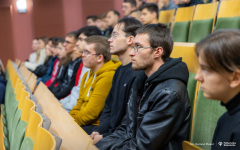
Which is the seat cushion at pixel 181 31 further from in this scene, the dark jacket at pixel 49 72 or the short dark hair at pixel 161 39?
the dark jacket at pixel 49 72

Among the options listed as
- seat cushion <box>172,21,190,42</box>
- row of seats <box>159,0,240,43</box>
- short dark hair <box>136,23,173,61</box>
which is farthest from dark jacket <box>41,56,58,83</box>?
short dark hair <box>136,23,173,61</box>

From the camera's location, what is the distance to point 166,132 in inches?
35.3

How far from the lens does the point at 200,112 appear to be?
1.07 metres

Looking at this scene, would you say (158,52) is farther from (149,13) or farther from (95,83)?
(149,13)

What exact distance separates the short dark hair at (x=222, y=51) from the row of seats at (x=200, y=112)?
322 mm

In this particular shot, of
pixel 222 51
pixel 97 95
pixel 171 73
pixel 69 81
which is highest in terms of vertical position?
pixel 222 51

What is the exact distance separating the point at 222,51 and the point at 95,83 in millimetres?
1043

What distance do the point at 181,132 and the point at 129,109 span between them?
9.2 inches

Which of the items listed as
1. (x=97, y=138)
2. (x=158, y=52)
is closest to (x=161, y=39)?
(x=158, y=52)

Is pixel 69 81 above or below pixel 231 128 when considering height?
below

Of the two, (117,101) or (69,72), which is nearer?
(117,101)

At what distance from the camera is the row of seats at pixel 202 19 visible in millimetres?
1816

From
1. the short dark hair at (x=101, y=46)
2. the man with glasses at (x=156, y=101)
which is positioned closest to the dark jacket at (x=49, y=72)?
the short dark hair at (x=101, y=46)

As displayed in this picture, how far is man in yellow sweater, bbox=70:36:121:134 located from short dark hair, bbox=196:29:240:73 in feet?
3.16
